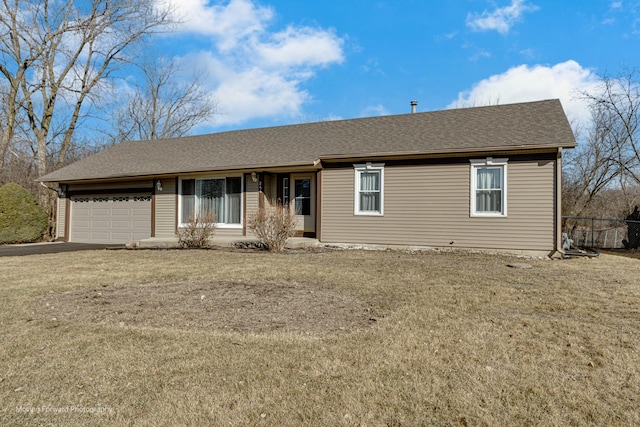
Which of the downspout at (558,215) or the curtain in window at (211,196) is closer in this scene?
the downspout at (558,215)

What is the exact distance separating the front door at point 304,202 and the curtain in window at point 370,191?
6.39 feet

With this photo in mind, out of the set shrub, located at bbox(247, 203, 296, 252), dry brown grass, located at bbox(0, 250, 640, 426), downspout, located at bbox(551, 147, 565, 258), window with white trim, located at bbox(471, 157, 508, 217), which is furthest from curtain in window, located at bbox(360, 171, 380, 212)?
dry brown grass, located at bbox(0, 250, 640, 426)

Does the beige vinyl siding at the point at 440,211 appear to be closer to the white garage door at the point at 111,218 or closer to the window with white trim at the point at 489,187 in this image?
the window with white trim at the point at 489,187

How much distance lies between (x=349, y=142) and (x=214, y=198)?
206 inches

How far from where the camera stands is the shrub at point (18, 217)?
15445 mm

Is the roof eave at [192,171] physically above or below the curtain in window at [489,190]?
above

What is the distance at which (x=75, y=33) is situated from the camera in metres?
21.1

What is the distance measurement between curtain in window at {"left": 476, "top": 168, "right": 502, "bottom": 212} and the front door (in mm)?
5266

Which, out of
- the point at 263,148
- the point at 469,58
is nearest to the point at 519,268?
the point at 263,148

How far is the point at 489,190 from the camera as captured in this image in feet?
34.9

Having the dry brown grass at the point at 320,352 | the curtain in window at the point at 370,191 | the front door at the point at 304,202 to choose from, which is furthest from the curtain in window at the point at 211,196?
the dry brown grass at the point at 320,352

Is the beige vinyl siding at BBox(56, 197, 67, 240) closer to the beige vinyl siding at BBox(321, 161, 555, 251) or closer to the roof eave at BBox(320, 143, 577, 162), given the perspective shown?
the beige vinyl siding at BBox(321, 161, 555, 251)

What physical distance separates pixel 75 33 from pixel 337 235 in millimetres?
19490

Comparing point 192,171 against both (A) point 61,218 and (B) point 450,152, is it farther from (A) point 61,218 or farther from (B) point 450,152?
(B) point 450,152
